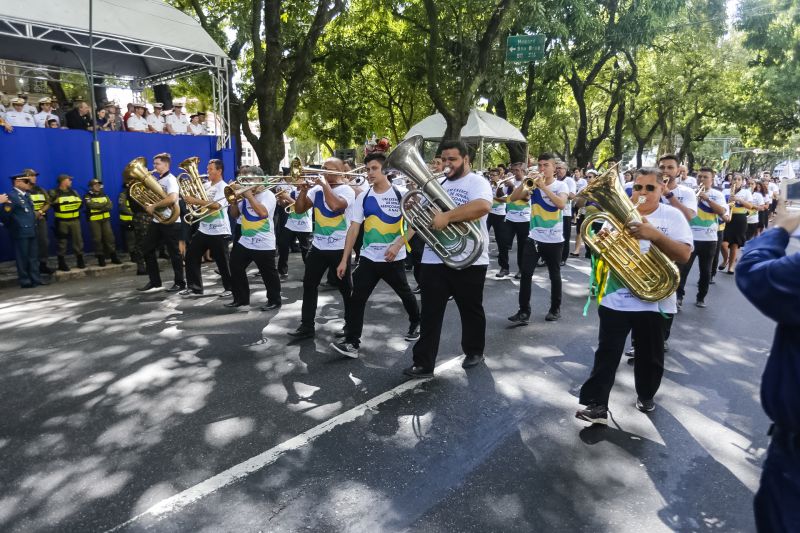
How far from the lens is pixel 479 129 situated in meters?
17.8

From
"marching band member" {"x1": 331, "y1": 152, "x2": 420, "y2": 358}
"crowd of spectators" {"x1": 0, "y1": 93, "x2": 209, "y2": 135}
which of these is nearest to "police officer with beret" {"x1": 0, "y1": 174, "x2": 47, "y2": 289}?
"crowd of spectators" {"x1": 0, "y1": 93, "x2": 209, "y2": 135}

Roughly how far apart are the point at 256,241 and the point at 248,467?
4.10m

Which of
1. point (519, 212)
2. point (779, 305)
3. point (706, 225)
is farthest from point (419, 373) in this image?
point (519, 212)

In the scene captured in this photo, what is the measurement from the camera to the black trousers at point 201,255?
7750mm

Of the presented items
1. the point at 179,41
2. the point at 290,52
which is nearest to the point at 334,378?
the point at 179,41

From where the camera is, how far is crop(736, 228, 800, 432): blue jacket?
1739 mm

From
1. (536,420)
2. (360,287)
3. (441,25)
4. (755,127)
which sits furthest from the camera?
(755,127)

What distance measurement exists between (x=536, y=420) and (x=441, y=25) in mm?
14934

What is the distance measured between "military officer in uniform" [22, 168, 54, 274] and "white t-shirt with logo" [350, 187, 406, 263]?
6.81 m

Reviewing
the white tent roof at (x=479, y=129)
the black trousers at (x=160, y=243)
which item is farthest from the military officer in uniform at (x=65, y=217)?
the white tent roof at (x=479, y=129)

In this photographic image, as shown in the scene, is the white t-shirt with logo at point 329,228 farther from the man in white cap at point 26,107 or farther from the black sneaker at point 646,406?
the man in white cap at point 26,107

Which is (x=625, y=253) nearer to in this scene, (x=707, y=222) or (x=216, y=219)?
(x=707, y=222)

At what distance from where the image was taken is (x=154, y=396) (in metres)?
4.46

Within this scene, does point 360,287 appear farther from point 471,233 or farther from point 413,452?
point 413,452
